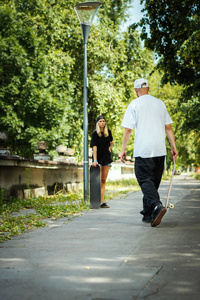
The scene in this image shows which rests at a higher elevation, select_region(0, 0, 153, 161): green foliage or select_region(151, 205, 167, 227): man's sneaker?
select_region(0, 0, 153, 161): green foliage

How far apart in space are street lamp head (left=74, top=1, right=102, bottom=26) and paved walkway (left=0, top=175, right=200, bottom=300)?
6266 millimetres

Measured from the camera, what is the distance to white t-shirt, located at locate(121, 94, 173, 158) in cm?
634

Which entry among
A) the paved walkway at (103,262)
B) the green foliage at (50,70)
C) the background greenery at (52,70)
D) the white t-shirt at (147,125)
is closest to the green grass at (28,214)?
the paved walkway at (103,262)

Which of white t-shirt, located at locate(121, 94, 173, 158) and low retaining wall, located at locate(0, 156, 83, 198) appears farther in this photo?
low retaining wall, located at locate(0, 156, 83, 198)

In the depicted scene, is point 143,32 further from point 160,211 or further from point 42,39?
point 42,39

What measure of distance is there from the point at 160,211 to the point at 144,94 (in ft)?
6.01

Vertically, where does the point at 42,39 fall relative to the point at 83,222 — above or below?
above

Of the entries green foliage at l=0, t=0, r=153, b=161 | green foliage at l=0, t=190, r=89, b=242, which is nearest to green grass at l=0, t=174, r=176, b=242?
green foliage at l=0, t=190, r=89, b=242

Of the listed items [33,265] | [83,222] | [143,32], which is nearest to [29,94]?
[143,32]

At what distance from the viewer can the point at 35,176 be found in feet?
40.5

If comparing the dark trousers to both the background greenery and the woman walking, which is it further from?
the background greenery

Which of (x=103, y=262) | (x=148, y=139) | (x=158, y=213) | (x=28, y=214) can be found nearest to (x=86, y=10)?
(x=28, y=214)

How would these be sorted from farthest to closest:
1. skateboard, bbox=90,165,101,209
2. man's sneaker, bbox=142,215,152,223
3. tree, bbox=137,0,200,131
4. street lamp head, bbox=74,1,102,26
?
1. tree, bbox=137,0,200,131
2. street lamp head, bbox=74,1,102,26
3. skateboard, bbox=90,165,101,209
4. man's sneaker, bbox=142,215,152,223

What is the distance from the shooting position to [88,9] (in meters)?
10.9
